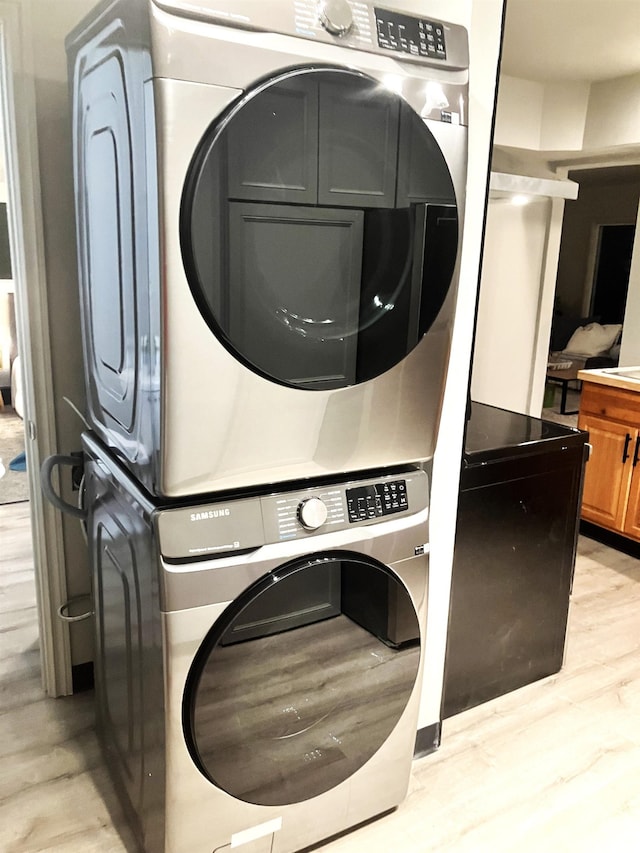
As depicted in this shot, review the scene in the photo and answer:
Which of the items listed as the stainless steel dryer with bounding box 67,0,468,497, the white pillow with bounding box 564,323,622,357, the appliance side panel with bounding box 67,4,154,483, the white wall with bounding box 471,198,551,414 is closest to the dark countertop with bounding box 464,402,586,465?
the stainless steel dryer with bounding box 67,0,468,497

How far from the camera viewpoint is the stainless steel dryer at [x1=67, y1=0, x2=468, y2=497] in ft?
3.59

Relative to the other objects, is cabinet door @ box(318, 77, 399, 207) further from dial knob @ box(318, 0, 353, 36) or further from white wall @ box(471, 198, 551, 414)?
white wall @ box(471, 198, 551, 414)

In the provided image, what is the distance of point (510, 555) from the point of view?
2119mm

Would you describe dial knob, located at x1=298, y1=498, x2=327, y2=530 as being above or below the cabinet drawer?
above

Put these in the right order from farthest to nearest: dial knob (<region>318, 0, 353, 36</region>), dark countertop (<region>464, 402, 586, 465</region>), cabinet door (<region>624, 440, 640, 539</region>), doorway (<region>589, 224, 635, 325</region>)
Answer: doorway (<region>589, 224, 635, 325</region>) → cabinet door (<region>624, 440, 640, 539</region>) → dark countertop (<region>464, 402, 586, 465</region>) → dial knob (<region>318, 0, 353, 36</region>)

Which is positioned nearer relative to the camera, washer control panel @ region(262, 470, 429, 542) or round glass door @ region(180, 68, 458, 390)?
round glass door @ region(180, 68, 458, 390)

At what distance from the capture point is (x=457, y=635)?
206 centimetres

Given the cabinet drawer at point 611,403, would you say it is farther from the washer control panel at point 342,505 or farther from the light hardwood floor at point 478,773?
the washer control panel at point 342,505

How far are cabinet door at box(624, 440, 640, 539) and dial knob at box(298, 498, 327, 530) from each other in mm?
2349

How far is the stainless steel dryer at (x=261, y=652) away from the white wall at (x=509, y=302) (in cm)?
284

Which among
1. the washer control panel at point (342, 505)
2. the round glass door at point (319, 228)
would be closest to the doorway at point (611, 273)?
the washer control panel at point (342, 505)

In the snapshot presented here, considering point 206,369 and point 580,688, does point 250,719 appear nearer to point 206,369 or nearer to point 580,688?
point 206,369

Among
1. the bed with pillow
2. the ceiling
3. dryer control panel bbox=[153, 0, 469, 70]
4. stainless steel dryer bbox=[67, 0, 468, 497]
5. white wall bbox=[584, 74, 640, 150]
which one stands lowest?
the bed with pillow

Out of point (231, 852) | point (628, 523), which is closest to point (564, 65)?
point (628, 523)
